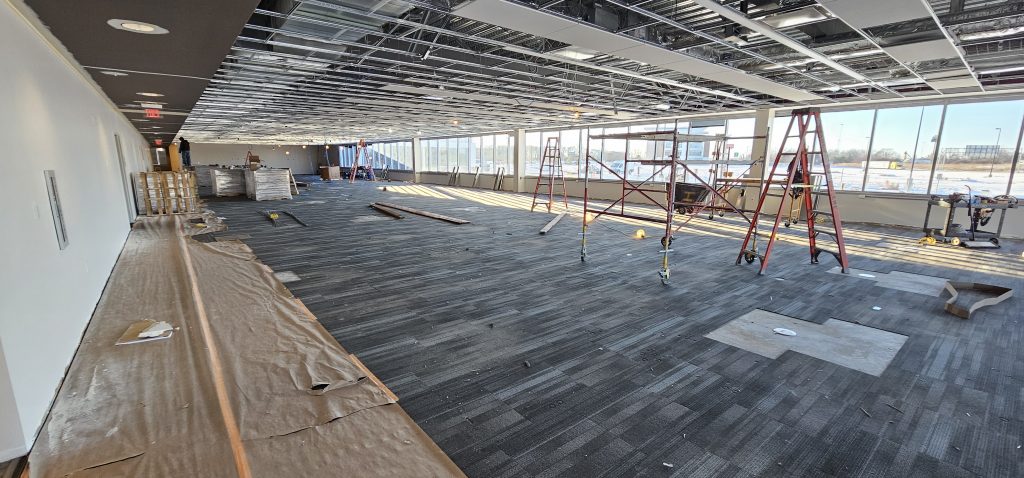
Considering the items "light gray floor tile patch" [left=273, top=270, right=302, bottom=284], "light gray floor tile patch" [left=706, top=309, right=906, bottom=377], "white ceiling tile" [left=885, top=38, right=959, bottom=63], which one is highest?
"white ceiling tile" [left=885, top=38, right=959, bottom=63]

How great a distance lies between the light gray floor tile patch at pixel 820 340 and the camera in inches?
128

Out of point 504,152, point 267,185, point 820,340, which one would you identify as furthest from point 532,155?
point 820,340

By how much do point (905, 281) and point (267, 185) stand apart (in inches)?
610

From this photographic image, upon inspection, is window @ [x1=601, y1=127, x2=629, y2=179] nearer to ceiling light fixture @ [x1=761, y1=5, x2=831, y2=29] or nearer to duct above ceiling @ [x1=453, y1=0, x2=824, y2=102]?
duct above ceiling @ [x1=453, y1=0, x2=824, y2=102]

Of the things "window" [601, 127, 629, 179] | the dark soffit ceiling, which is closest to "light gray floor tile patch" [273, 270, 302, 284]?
the dark soffit ceiling

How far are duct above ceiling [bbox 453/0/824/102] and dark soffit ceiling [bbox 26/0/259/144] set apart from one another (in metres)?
1.99

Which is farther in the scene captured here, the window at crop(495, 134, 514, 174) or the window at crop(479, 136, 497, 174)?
the window at crop(479, 136, 497, 174)

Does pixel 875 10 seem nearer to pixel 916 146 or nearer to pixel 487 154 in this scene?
pixel 916 146

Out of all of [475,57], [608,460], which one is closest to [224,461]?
[608,460]

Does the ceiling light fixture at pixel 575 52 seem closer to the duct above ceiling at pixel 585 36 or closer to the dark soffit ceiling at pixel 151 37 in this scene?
the duct above ceiling at pixel 585 36

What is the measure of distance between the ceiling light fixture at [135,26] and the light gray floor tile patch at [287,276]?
2.79 m

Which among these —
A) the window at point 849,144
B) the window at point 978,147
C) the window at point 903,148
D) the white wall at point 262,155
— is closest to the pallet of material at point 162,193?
the window at point 849,144

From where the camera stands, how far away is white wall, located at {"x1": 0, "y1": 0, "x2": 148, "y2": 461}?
206 centimetres

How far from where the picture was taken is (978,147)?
29.8 feet
